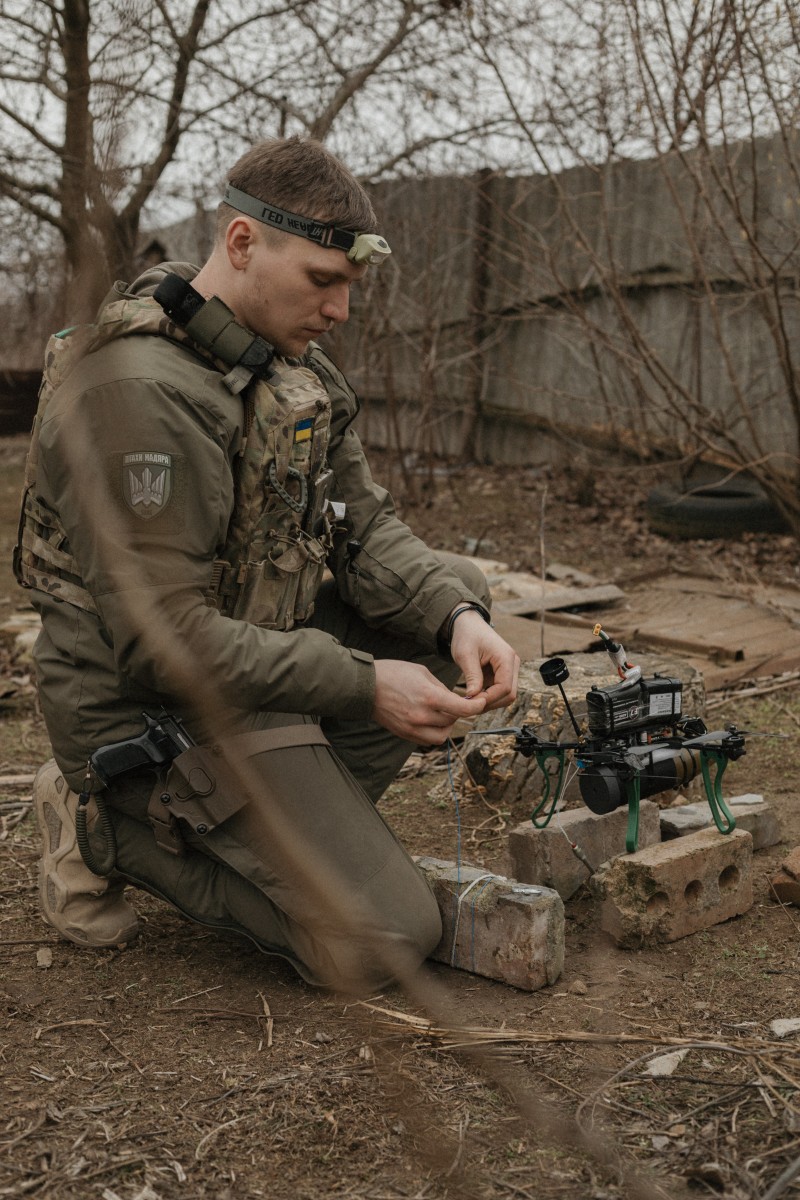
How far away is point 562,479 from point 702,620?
4429mm

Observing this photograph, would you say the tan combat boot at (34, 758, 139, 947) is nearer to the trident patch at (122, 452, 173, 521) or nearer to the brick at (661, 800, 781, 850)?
the trident patch at (122, 452, 173, 521)

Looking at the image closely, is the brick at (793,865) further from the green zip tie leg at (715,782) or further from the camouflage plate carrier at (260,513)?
the camouflage plate carrier at (260,513)

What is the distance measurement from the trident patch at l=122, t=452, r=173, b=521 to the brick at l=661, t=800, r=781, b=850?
1598 mm

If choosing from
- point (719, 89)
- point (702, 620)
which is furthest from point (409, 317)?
point (702, 620)

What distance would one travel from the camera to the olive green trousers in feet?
8.26

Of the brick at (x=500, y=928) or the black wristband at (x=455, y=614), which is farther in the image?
the black wristband at (x=455, y=614)

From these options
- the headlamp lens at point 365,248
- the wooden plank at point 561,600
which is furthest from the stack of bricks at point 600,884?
the wooden plank at point 561,600

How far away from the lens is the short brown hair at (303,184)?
A: 2.54 m

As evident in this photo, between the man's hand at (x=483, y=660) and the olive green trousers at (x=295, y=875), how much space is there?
36cm

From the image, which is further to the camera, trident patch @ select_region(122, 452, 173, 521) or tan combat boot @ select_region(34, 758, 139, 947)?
tan combat boot @ select_region(34, 758, 139, 947)

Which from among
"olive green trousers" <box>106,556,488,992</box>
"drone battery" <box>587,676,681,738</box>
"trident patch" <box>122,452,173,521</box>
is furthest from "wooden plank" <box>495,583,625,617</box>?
"trident patch" <box>122,452,173,521</box>

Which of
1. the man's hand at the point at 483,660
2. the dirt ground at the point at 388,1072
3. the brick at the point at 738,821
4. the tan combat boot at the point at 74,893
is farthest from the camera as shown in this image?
the brick at the point at 738,821

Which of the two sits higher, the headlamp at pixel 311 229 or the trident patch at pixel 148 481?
the headlamp at pixel 311 229

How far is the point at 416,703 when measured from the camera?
8.05 ft
